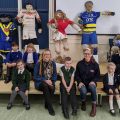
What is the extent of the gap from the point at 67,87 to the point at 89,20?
5.79 ft

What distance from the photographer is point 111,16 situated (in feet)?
18.8

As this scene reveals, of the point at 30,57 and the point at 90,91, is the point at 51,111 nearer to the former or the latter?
the point at 90,91

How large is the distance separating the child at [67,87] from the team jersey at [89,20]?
145cm

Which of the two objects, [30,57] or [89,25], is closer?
[30,57]

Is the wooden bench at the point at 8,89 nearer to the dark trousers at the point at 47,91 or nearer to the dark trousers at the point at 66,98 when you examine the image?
the dark trousers at the point at 47,91

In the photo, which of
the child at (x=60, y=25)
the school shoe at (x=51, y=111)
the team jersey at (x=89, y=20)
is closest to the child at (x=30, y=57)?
the child at (x=60, y=25)

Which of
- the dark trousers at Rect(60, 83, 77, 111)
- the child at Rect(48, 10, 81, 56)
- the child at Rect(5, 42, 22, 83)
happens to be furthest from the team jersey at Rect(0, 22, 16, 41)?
the dark trousers at Rect(60, 83, 77, 111)

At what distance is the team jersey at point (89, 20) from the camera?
18.1 feet

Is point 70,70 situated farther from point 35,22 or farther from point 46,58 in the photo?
point 35,22

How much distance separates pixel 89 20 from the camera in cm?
550

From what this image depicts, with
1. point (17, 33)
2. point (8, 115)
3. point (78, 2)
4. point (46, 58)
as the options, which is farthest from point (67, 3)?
point (8, 115)

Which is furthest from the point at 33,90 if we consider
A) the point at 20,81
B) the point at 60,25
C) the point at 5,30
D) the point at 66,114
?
the point at 5,30

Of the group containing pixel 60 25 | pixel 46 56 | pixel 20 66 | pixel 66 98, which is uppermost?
pixel 60 25

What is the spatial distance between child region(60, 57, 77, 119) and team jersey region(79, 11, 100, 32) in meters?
1.45
